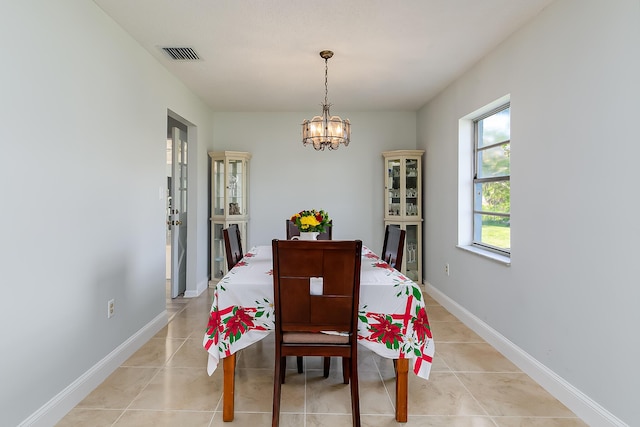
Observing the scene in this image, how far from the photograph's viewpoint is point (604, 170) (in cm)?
188

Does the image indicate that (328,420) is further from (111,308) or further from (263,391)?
(111,308)

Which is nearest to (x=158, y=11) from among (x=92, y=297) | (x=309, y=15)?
(x=309, y=15)

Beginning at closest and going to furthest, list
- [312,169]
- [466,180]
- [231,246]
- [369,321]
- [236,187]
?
1. [369,321]
2. [231,246]
3. [466,180]
4. [236,187]
5. [312,169]

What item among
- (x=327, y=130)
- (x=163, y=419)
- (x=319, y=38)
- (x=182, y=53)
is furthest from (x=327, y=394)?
(x=182, y=53)

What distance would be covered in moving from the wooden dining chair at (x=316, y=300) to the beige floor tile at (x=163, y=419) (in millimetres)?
439

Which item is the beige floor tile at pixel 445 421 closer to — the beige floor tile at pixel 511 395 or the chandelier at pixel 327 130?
the beige floor tile at pixel 511 395

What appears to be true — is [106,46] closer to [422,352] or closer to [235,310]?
[235,310]

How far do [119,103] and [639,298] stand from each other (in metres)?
3.17

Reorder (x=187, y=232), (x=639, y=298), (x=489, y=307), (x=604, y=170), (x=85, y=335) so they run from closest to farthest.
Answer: (x=639, y=298) → (x=604, y=170) → (x=85, y=335) → (x=489, y=307) → (x=187, y=232)

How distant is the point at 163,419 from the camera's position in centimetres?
195

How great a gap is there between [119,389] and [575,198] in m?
2.86

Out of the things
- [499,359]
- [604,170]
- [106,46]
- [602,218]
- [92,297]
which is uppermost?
[106,46]

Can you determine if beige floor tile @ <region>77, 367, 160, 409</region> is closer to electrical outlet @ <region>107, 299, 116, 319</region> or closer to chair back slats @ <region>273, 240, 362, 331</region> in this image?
electrical outlet @ <region>107, 299, 116, 319</region>

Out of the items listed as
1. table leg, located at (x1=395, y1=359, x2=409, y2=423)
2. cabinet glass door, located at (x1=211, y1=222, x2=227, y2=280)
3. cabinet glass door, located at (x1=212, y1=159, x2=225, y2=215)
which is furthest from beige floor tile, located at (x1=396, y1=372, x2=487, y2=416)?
cabinet glass door, located at (x1=212, y1=159, x2=225, y2=215)
